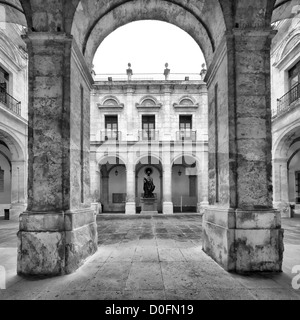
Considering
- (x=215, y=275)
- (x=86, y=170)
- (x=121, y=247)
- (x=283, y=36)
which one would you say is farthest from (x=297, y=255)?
(x=283, y=36)

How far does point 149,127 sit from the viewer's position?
16703 millimetres

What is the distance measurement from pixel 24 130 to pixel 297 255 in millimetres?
12747

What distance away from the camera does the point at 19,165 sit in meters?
12.2

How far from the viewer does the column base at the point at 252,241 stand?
10.8 ft

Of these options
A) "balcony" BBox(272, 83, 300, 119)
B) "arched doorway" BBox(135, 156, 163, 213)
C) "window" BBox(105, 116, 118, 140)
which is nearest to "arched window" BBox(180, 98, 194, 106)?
"window" BBox(105, 116, 118, 140)

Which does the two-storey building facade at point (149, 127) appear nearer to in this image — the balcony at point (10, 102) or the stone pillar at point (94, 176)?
the stone pillar at point (94, 176)

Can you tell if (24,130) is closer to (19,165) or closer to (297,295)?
(19,165)

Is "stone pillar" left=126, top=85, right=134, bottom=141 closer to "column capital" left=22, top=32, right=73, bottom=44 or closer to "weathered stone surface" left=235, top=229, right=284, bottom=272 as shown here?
"column capital" left=22, top=32, right=73, bottom=44

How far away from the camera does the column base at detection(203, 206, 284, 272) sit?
330 centimetres

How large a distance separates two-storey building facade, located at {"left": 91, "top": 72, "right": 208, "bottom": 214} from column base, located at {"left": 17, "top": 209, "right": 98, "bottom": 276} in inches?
500

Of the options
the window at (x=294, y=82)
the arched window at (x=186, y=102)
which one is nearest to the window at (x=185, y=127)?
the arched window at (x=186, y=102)

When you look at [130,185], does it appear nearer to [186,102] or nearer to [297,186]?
[186,102]

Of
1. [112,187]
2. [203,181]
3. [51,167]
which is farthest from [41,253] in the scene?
[112,187]

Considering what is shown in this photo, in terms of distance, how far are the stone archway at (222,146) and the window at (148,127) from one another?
497 inches
